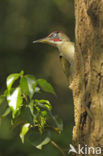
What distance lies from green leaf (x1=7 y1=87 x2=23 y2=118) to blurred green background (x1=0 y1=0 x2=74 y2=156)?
393cm

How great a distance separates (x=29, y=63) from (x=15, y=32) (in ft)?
1.73

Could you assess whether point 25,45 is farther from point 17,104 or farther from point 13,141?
point 17,104

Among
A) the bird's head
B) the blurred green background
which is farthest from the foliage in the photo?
the blurred green background

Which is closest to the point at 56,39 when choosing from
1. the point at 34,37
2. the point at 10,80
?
the point at 10,80

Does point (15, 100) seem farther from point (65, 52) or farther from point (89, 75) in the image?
point (65, 52)

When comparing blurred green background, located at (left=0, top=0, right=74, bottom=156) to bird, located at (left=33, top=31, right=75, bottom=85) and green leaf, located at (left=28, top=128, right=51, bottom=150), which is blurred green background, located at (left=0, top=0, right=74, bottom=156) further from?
green leaf, located at (left=28, top=128, right=51, bottom=150)

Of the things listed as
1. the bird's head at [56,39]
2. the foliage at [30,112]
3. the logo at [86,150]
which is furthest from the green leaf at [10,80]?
the bird's head at [56,39]

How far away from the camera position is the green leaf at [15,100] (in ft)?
6.45

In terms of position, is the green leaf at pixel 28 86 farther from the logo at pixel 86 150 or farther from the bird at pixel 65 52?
the bird at pixel 65 52

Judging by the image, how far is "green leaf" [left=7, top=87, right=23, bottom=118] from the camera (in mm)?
1967

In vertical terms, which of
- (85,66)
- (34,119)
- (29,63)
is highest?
(85,66)

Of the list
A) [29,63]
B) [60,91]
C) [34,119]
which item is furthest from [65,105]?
[34,119]

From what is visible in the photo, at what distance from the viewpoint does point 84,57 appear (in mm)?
1896

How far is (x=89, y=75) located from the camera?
183 centimetres
